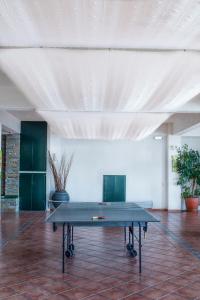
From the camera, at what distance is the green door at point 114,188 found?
445 inches

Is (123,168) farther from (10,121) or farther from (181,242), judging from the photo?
(181,242)

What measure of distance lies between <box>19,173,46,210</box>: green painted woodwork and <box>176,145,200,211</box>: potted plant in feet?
14.5

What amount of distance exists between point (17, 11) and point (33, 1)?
0.69 feet

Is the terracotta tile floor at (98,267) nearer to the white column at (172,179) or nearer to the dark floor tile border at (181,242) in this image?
the dark floor tile border at (181,242)

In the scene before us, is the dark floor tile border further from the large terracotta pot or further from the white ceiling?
the large terracotta pot

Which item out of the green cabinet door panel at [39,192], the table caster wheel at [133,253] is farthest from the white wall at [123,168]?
the table caster wheel at [133,253]

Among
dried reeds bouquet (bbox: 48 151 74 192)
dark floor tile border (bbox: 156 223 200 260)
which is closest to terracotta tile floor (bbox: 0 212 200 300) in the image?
dark floor tile border (bbox: 156 223 200 260)

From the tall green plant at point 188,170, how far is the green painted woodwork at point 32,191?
4434 millimetres

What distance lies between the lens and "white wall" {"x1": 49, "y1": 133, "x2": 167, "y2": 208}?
1141 centimetres

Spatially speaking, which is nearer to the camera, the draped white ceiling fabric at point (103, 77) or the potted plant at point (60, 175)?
the draped white ceiling fabric at point (103, 77)

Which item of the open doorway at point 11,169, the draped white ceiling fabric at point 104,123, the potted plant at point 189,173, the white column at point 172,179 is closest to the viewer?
the draped white ceiling fabric at point 104,123

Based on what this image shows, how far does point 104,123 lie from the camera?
686 centimetres

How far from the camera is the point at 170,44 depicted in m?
3.15

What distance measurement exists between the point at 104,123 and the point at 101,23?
4.19 m
